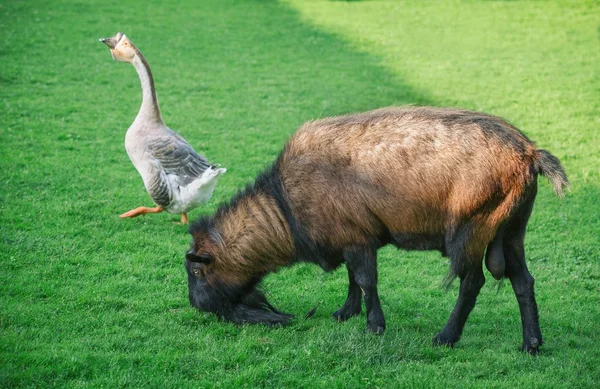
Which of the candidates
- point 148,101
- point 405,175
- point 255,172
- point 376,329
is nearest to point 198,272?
point 376,329

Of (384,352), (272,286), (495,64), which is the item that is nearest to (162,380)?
(384,352)

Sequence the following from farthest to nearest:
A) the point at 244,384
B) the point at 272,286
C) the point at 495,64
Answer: the point at 495,64 < the point at 272,286 < the point at 244,384

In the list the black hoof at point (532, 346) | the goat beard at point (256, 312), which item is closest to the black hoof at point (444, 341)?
the black hoof at point (532, 346)

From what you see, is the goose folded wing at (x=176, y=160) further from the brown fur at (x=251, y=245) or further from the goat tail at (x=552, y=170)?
the goat tail at (x=552, y=170)

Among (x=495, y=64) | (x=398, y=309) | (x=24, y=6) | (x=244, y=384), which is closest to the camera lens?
(x=244, y=384)

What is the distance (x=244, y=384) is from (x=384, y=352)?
118 centimetres

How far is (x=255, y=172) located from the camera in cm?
1031

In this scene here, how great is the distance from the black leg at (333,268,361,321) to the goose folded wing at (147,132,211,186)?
255cm

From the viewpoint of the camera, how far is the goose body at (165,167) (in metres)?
8.31

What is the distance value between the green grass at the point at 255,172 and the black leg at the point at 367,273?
0.22m

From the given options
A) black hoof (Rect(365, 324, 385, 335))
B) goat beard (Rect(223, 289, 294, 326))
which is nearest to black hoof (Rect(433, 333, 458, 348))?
black hoof (Rect(365, 324, 385, 335))

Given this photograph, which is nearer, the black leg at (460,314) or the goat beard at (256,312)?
the black leg at (460,314)

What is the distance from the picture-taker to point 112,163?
34.7 ft

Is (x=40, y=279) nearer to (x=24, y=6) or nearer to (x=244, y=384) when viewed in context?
(x=244, y=384)
